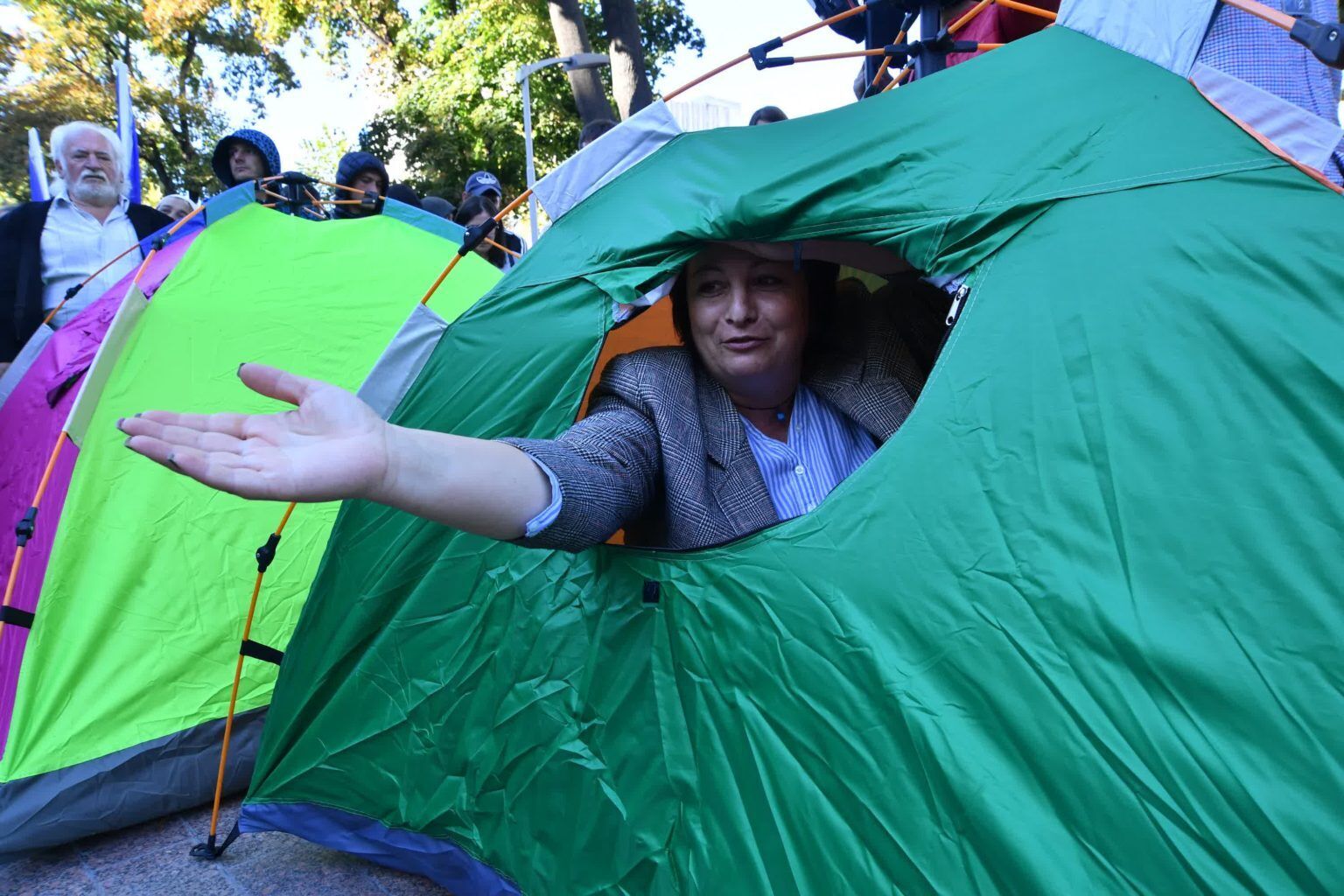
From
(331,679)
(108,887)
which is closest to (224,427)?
(331,679)

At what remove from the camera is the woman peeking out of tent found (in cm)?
132

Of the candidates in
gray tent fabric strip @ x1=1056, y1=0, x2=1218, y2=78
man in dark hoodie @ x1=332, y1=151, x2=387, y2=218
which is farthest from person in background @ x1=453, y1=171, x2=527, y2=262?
gray tent fabric strip @ x1=1056, y1=0, x2=1218, y2=78

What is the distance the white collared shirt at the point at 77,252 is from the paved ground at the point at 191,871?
191 cm

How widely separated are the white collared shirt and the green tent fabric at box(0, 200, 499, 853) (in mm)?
717

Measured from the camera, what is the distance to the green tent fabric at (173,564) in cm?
271

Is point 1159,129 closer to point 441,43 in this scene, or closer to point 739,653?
point 739,653

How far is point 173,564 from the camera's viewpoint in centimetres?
296

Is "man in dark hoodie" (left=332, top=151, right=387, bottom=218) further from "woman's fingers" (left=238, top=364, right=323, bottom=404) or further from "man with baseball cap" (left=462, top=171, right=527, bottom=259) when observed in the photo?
"woman's fingers" (left=238, top=364, right=323, bottom=404)

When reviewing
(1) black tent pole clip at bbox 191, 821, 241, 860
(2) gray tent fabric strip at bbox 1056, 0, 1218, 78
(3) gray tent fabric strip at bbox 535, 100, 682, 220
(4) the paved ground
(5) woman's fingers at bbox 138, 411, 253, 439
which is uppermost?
(2) gray tent fabric strip at bbox 1056, 0, 1218, 78

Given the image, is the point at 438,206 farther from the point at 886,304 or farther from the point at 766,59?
the point at 886,304

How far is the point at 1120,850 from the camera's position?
1223mm

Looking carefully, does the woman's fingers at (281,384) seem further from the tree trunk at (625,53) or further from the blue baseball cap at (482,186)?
the tree trunk at (625,53)

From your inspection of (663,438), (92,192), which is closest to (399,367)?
(663,438)

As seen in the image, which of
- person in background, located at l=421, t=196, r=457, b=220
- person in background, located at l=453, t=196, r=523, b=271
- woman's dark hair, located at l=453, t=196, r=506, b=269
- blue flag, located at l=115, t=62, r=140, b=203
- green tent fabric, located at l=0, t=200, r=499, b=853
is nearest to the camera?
green tent fabric, located at l=0, t=200, r=499, b=853
